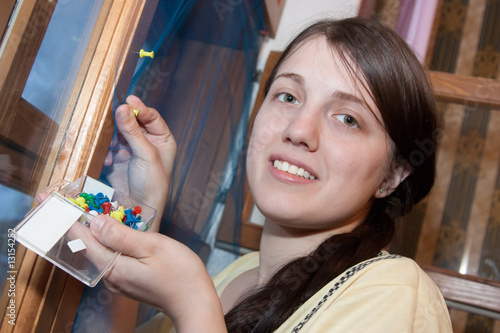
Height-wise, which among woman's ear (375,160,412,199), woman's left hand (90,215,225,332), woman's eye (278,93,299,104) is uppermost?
woman's eye (278,93,299,104)

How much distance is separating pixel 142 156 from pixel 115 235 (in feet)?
1.06

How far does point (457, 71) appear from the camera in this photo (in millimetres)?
3547

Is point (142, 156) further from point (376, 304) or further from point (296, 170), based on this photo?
point (376, 304)

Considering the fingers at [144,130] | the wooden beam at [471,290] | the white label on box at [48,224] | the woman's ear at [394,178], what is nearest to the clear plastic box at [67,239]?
the white label on box at [48,224]

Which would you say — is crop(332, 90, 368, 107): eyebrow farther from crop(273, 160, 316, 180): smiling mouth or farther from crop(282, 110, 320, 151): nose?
crop(273, 160, 316, 180): smiling mouth

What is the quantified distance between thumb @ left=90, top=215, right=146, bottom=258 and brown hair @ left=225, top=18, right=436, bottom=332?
13.6 inches

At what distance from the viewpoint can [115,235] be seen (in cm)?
63

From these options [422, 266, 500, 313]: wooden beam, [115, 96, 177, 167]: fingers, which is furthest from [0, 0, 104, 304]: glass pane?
[422, 266, 500, 313]: wooden beam

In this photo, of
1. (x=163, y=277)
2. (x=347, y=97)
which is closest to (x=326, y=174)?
(x=347, y=97)

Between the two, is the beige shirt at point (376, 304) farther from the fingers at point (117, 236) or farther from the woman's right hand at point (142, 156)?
the woman's right hand at point (142, 156)

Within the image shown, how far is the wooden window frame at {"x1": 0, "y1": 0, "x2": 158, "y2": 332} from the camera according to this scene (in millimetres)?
724

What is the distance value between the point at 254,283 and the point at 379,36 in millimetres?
646

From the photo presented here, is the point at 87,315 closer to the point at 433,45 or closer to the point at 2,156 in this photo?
the point at 2,156

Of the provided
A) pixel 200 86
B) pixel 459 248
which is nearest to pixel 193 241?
pixel 200 86
